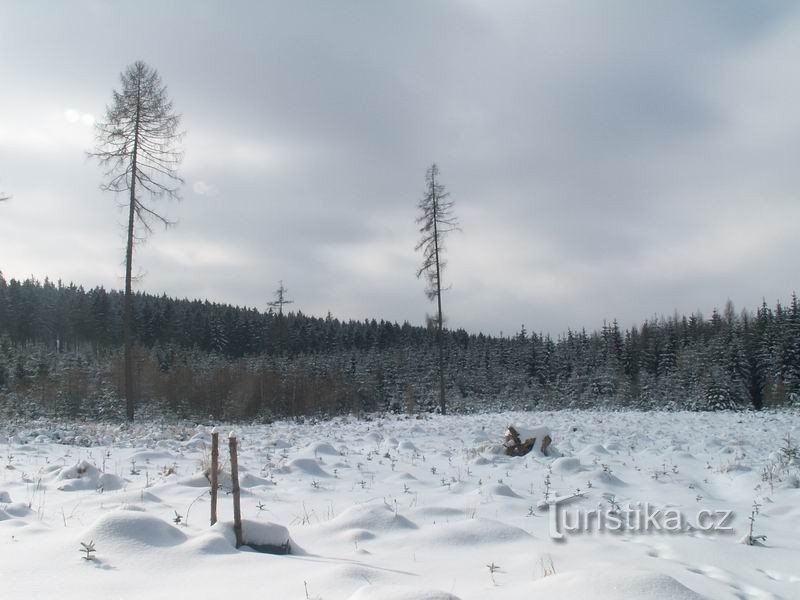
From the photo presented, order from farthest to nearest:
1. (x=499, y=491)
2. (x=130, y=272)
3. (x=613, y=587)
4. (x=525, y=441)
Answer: (x=130, y=272) < (x=525, y=441) < (x=499, y=491) < (x=613, y=587)

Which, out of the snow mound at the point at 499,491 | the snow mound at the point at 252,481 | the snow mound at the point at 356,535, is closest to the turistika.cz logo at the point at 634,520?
the snow mound at the point at 499,491

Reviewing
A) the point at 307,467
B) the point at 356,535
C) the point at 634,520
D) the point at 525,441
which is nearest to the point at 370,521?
the point at 356,535

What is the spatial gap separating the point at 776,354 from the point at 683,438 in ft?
140

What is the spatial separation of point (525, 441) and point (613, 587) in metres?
7.62

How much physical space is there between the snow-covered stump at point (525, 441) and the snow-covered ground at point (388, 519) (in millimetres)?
385

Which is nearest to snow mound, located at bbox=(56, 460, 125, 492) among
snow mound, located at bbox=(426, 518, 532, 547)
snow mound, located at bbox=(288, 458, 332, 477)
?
snow mound, located at bbox=(288, 458, 332, 477)

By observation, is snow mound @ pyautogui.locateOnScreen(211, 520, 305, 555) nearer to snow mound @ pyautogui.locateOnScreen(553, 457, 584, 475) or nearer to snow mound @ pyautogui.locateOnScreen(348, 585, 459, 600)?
snow mound @ pyautogui.locateOnScreen(348, 585, 459, 600)

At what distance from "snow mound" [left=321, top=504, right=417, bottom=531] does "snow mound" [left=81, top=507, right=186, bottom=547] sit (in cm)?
171

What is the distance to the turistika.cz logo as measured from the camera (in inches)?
227

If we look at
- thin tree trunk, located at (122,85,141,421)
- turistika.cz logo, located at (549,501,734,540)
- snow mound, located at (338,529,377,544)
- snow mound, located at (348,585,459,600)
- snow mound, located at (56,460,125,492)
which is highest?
thin tree trunk, located at (122,85,141,421)

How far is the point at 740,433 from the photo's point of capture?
46.0 ft

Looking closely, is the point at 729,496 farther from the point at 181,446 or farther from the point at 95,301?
the point at 95,301

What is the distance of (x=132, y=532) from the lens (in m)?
4.46

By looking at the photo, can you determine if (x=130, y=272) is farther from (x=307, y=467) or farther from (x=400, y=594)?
(x=400, y=594)
